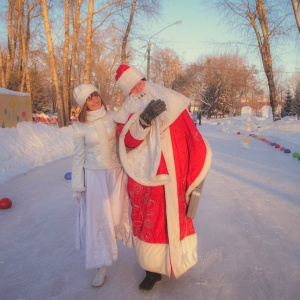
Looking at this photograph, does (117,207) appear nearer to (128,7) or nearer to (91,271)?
(91,271)

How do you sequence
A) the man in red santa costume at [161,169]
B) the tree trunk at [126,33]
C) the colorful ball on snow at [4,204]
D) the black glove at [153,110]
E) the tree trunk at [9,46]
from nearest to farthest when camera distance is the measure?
the black glove at [153,110] → the man in red santa costume at [161,169] → the colorful ball on snow at [4,204] → the tree trunk at [9,46] → the tree trunk at [126,33]

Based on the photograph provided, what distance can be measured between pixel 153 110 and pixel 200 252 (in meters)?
1.75

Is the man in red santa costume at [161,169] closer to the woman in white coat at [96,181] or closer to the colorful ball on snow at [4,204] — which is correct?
the woman in white coat at [96,181]

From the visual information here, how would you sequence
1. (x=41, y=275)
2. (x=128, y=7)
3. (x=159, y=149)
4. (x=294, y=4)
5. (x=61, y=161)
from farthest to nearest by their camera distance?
1. (x=128, y=7)
2. (x=294, y=4)
3. (x=61, y=161)
4. (x=41, y=275)
5. (x=159, y=149)

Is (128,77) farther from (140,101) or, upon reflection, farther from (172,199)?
(172,199)

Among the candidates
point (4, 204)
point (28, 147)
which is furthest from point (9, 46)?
point (4, 204)

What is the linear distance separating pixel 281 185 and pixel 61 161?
19.1 feet

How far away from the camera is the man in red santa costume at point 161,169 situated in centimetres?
218

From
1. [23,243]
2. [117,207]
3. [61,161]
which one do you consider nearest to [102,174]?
[117,207]

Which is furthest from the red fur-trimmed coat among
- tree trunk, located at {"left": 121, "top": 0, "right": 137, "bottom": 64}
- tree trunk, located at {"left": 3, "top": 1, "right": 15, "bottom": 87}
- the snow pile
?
tree trunk, located at {"left": 3, "top": 1, "right": 15, "bottom": 87}

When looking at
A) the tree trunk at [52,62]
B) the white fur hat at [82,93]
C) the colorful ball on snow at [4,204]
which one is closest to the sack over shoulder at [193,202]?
the white fur hat at [82,93]

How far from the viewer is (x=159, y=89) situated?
7.49ft

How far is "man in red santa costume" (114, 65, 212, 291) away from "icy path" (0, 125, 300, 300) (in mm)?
378

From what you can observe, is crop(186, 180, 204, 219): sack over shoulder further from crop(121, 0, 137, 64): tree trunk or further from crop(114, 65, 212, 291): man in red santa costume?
crop(121, 0, 137, 64): tree trunk
